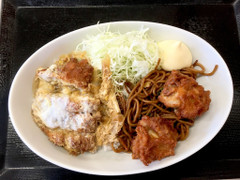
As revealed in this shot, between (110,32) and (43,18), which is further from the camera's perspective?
(43,18)

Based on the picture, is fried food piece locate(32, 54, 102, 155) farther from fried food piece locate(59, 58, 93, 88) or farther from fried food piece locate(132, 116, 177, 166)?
fried food piece locate(132, 116, 177, 166)

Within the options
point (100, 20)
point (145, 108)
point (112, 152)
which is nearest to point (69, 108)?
point (112, 152)

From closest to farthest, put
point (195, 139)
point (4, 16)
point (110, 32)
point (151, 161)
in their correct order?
point (151, 161)
point (195, 139)
point (110, 32)
point (4, 16)

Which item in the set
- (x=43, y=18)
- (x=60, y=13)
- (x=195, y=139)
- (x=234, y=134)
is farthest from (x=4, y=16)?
(x=234, y=134)

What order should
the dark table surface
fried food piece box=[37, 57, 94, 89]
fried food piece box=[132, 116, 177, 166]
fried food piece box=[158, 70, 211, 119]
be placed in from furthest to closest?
the dark table surface, fried food piece box=[37, 57, 94, 89], fried food piece box=[158, 70, 211, 119], fried food piece box=[132, 116, 177, 166]

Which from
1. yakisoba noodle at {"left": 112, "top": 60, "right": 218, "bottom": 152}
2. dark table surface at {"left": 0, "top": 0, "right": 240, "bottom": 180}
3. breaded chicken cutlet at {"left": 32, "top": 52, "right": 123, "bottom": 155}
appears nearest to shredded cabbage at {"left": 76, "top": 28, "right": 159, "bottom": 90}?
yakisoba noodle at {"left": 112, "top": 60, "right": 218, "bottom": 152}

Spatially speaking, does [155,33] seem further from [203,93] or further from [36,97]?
[36,97]
